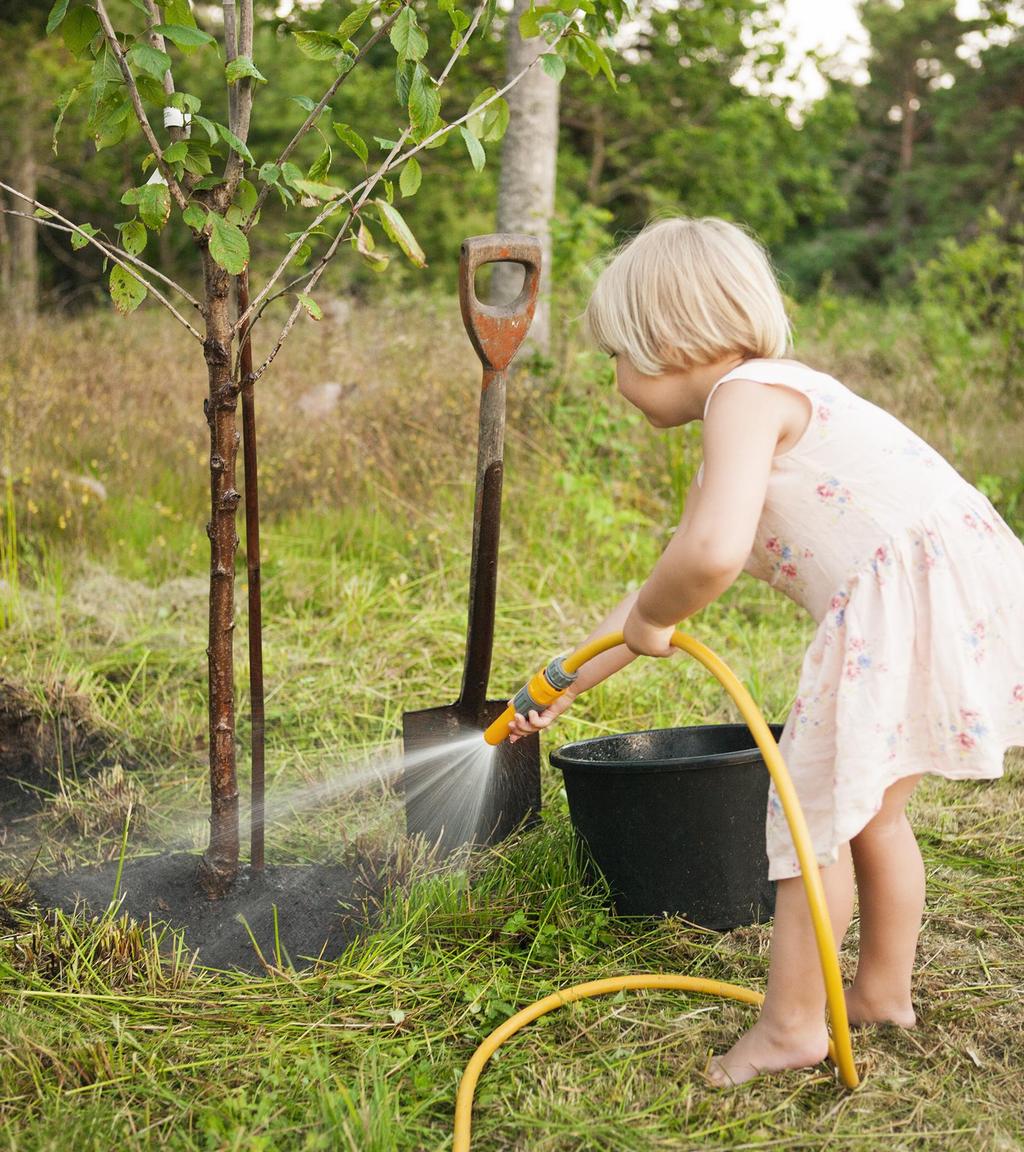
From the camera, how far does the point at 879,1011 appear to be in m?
1.69

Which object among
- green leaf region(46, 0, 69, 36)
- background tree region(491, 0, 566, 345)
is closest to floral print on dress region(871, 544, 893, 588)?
green leaf region(46, 0, 69, 36)

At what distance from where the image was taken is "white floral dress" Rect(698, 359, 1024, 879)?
1473mm

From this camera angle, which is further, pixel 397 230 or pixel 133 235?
pixel 133 235

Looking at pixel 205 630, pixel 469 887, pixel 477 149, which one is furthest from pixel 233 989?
pixel 205 630

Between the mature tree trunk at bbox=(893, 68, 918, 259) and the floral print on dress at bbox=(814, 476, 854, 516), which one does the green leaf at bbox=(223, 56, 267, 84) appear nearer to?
the floral print on dress at bbox=(814, 476, 854, 516)

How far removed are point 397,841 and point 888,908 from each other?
989mm

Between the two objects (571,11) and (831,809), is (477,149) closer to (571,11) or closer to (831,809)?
(571,11)

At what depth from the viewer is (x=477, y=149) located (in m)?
1.69

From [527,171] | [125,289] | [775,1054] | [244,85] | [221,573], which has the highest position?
[527,171]

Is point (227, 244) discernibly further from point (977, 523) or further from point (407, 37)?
point (977, 523)

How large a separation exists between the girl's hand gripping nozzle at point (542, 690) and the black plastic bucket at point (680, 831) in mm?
116

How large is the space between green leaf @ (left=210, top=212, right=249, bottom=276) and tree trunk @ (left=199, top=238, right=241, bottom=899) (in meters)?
0.14

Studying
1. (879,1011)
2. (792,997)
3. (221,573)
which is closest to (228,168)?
(221,573)

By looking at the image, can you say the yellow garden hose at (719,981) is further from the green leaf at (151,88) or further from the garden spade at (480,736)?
the green leaf at (151,88)
